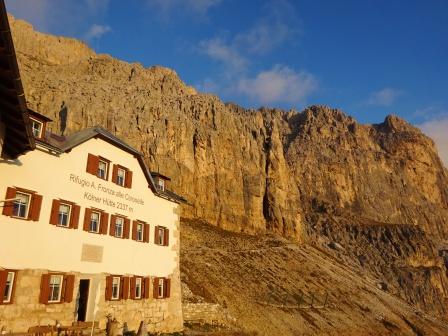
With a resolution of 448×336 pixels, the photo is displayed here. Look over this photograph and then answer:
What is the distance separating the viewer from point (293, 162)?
15612 centimetres

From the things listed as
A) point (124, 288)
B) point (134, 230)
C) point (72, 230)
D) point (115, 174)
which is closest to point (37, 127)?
point (72, 230)

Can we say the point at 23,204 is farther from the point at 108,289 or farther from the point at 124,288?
the point at 124,288

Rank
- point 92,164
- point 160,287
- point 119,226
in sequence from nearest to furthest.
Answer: point 92,164, point 119,226, point 160,287

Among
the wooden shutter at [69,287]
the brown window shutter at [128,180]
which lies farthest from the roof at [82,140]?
the wooden shutter at [69,287]

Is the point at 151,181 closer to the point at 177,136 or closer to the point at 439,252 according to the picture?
the point at 177,136

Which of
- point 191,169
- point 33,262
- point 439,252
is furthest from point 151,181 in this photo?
point 439,252

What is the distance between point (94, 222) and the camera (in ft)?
85.3

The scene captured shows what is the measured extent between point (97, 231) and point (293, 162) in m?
135

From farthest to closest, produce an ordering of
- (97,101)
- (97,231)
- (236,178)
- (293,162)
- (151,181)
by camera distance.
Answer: (293,162)
(236,178)
(97,101)
(151,181)
(97,231)

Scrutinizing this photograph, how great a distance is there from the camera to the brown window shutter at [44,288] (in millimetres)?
21411

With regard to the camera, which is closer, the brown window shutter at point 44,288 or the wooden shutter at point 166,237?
the brown window shutter at point 44,288

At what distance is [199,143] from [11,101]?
253ft

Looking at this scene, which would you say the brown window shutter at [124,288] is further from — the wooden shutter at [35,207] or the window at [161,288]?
the wooden shutter at [35,207]

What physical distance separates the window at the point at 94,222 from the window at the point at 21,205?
4.66 metres
